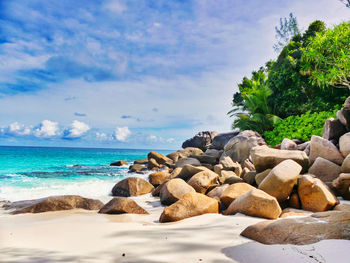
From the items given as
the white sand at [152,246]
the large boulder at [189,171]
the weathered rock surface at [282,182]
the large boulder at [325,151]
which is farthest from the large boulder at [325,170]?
the large boulder at [189,171]

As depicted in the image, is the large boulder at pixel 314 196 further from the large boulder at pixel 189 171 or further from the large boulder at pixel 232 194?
the large boulder at pixel 189 171

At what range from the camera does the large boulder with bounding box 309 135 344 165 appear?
6172 mm

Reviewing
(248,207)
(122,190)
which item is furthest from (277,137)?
(248,207)

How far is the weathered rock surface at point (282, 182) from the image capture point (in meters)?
4.76

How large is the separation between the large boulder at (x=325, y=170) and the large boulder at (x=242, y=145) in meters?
5.77

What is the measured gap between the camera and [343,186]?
4.80 metres

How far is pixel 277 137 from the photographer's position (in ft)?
45.2

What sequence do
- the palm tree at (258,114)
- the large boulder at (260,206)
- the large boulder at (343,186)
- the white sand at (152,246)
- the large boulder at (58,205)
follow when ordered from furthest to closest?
the palm tree at (258,114), the large boulder at (58,205), the large boulder at (343,186), the large boulder at (260,206), the white sand at (152,246)

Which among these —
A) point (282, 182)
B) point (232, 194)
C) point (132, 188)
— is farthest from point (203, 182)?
point (132, 188)

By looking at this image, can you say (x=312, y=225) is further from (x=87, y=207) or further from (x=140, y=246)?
(x=87, y=207)

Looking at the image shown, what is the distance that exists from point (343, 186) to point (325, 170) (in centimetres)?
98

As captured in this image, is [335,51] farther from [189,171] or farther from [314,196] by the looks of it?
[314,196]

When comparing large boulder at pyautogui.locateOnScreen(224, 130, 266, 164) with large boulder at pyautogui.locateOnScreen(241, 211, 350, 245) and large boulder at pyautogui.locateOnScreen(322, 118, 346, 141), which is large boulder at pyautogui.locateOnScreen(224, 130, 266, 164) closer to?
large boulder at pyautogui.locateOnScreen(322, 118, 346, 141)

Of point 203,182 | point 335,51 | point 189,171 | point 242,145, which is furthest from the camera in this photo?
point 242,145
